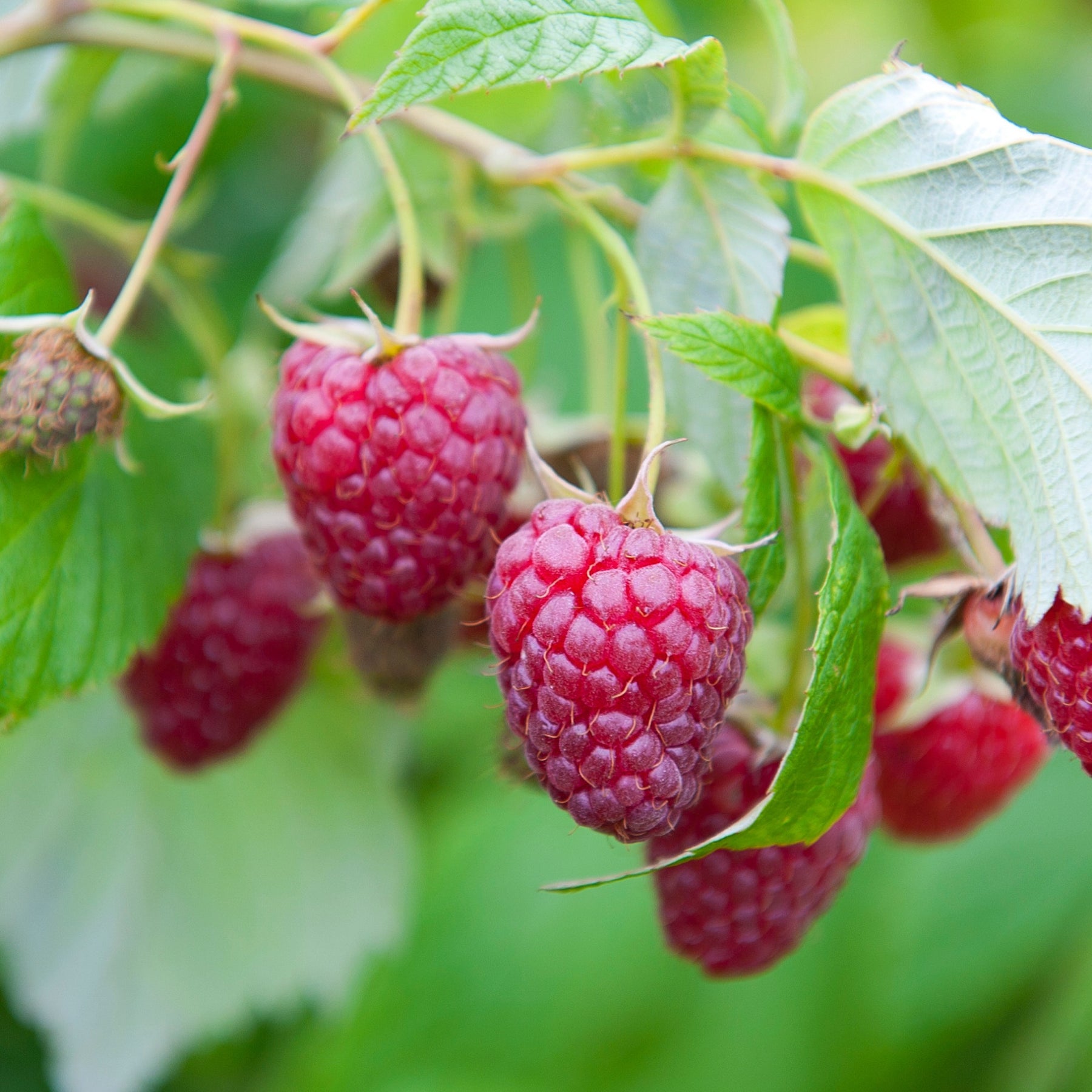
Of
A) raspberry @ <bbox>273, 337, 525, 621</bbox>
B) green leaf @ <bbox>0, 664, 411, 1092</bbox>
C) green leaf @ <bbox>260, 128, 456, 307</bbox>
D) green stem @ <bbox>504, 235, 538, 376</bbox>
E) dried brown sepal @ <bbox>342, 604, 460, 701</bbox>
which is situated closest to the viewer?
raspberry @ <bbox>273, 337, 525, 621</bbox>

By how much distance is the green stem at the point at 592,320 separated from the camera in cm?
107

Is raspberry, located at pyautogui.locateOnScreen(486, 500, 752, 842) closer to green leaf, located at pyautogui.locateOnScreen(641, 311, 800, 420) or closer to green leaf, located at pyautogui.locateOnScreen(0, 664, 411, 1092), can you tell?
green leaf, located at pyautogui.locateOnScreen(641, 311, 800, 420)

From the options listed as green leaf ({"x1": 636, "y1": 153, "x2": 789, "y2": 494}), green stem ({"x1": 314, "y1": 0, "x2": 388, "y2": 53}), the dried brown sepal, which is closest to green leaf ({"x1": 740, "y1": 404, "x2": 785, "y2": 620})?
green leaf ({"x1": 636, "y1": 153, "x2": 789, "y2": 494})

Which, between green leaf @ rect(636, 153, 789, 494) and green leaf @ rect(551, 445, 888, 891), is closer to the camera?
green leaf @ rect(551, 445, 888, 891)

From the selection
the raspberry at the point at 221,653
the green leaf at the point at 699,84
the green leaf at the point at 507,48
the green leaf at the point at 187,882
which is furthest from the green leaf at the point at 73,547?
the green leaf at the point at 187,882

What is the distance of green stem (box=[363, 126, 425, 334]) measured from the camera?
723 millimetres

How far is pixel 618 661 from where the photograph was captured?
1.91ft

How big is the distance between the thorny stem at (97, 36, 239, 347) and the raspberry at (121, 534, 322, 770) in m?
0.36

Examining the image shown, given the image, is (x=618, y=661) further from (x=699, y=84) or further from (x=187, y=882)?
(x=187, y=882)

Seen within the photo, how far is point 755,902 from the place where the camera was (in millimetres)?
763

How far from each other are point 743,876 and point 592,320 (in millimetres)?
550

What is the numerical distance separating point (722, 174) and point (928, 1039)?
1137mm

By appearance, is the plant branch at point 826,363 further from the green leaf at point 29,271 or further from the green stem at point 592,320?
the green leaf at point 29,271

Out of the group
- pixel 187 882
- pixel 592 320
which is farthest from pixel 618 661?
pixel 187 882
